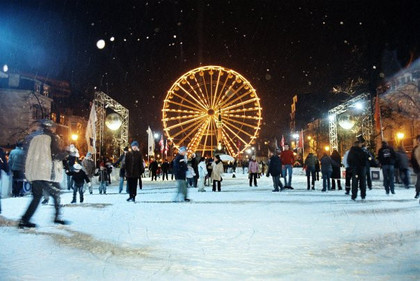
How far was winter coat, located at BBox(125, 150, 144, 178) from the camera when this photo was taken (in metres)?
11.0

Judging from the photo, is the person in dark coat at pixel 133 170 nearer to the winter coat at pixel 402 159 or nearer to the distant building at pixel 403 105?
the winter coat at pixel 402 159

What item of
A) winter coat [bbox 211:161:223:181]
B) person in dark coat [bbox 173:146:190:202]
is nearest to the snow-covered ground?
person in dark coat [bbox 173:146:190:202]

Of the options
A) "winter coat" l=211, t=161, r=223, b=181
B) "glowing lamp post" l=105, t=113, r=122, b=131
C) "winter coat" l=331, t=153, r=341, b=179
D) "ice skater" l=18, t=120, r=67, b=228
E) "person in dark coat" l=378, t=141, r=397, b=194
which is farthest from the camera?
"glowing lamp post" l=105, t=113, r=122, b=131

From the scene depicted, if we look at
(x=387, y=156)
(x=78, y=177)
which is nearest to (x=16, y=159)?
(x=78, y=177)

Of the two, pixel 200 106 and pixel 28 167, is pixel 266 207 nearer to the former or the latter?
pixel 28 167

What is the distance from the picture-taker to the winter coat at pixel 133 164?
11.0m

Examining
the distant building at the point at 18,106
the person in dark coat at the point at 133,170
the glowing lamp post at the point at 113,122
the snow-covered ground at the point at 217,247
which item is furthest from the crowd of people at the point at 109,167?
the distant building at the point at 18,106

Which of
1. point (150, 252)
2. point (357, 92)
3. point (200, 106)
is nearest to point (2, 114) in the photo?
point (200, 106)

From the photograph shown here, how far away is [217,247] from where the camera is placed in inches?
185

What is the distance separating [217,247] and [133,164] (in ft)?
22.1

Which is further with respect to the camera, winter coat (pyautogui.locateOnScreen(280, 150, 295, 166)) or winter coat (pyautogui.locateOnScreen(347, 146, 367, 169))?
winter coat (pyautogui.locateOnScreen(280, 150, 295, 166))

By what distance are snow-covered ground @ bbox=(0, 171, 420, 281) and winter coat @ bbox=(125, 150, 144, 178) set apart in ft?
10.3

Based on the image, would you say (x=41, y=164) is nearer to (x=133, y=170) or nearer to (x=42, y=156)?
(x=42, y=156)

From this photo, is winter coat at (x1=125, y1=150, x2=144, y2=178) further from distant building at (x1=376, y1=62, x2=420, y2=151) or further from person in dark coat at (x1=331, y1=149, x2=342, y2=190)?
distant building at (x1=376, y1=62, x2=420, y2=151)
